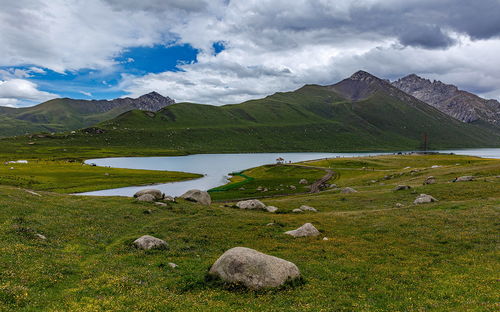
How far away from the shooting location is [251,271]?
18422 mm

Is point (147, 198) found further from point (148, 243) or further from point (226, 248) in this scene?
point (226, 248)

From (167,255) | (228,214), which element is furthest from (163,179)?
(167,255)

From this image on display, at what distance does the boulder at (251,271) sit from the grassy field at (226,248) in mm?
658

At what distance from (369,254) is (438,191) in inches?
1692

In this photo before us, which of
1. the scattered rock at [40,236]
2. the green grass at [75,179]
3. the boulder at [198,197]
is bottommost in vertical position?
the green grass at [75,179]

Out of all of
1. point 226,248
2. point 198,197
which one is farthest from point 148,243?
point 198,197

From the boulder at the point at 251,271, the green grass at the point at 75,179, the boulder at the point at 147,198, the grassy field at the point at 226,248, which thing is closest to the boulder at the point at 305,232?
the grassy field at the point at 226,248

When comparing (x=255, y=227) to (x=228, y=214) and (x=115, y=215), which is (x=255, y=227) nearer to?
(x=228, y=214)

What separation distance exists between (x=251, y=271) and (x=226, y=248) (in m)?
11.5

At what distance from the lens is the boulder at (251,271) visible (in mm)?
18188

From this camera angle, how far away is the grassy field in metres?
15.9

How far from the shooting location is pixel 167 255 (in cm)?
2578

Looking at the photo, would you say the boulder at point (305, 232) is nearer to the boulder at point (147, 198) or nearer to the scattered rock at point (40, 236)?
the scattered rock at point (40, 236)

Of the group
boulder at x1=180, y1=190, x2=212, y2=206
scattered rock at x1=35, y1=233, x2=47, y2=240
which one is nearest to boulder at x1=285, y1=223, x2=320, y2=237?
scattered rock at x1=35, y1=233, x2=47, y2=240
